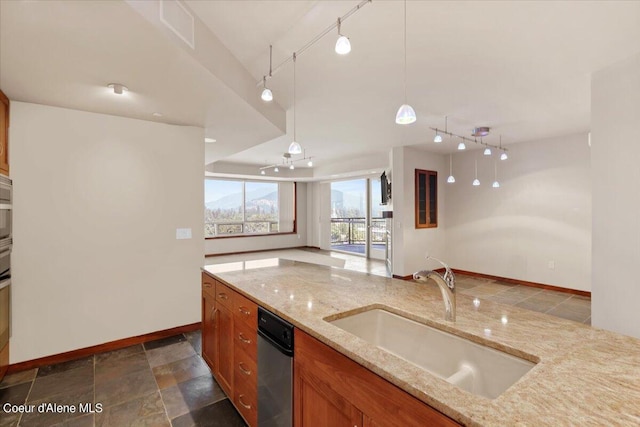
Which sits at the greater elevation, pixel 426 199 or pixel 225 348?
pixel 426 199

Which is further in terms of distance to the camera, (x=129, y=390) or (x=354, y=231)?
(x=354, y=231)

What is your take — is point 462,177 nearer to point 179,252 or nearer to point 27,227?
point 179,252

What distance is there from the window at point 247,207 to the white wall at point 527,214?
5.04m

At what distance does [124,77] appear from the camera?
2178mm

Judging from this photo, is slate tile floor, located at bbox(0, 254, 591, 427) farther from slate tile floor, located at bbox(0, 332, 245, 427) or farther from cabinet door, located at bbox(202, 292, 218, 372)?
cabinet door, located at bbox(202, 292, 218, 372)

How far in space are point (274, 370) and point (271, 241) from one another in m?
7.90

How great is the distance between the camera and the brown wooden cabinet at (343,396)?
0.89 metres

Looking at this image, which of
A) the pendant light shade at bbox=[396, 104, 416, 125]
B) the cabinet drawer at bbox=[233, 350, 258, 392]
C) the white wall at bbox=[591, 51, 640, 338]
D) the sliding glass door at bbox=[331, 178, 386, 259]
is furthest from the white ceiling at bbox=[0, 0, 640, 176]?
the sliding glass door at bbox=[331, 178, 386, 259]

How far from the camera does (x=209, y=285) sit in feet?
8.21

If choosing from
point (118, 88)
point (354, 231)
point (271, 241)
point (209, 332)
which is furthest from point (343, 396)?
point (271, 241)

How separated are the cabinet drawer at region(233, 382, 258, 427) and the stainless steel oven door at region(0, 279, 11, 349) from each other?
207 centimetres

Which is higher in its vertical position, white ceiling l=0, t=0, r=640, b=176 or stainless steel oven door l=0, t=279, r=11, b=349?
white ceiling l=0, t=0, r=640, b=176

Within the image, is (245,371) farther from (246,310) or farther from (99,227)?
(99,227)

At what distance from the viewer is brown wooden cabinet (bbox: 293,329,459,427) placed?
89 cm
